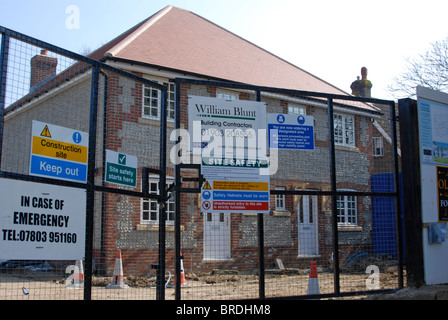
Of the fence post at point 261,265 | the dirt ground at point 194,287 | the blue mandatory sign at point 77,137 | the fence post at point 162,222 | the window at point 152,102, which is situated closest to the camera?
the blue mandatory sign at point 77,137

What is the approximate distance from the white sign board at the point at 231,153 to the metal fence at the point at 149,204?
23cm

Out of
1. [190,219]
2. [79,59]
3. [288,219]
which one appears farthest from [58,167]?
[288,219]

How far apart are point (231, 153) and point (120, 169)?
154 cm

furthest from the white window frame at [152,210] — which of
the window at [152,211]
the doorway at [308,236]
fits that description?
the doorway at [308,236]

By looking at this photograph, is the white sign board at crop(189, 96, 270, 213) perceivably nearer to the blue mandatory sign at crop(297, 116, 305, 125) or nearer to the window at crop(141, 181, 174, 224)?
the blue mandatory sign at crop(297, 116, 305, 125)

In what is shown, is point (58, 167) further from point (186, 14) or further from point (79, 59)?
point (186, 14)

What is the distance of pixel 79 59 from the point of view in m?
5.90

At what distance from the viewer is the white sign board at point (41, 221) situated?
5047 millimetres

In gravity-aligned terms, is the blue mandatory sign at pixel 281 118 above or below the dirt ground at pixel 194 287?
above

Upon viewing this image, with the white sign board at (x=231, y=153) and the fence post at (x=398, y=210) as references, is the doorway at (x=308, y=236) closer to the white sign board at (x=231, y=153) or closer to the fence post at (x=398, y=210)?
the fence post at (x=398, y=210)

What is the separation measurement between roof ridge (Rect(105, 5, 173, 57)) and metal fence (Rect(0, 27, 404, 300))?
4.91 ft

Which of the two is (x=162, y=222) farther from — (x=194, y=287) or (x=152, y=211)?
(x=152, y=211)

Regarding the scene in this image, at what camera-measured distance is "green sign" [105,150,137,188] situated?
6324 mm

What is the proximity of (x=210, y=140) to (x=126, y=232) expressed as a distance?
23.2 feet
